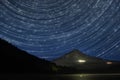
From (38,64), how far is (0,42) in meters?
2.76

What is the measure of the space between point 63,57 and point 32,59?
2858 cm

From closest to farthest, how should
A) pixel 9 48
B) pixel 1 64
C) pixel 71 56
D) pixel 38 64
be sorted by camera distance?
pixel 1 64 < pixel 9 48 < pixel 38 64 < pixel 71 56

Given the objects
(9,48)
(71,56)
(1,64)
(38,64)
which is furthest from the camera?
(71,56)

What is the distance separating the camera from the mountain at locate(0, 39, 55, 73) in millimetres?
17875

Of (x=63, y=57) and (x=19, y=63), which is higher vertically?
(x=63, y=57)

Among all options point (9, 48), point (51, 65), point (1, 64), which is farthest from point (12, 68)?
point (51, 65)

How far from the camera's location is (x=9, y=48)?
65.3ft

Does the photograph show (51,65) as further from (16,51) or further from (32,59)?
(16,51)

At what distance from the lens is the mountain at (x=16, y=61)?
704 inches

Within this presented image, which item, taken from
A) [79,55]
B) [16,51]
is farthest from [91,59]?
[16,51]

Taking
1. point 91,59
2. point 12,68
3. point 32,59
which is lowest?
point 12,68

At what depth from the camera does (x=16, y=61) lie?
18.9m

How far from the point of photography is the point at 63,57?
49938 mm

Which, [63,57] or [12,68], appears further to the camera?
[63,57]
